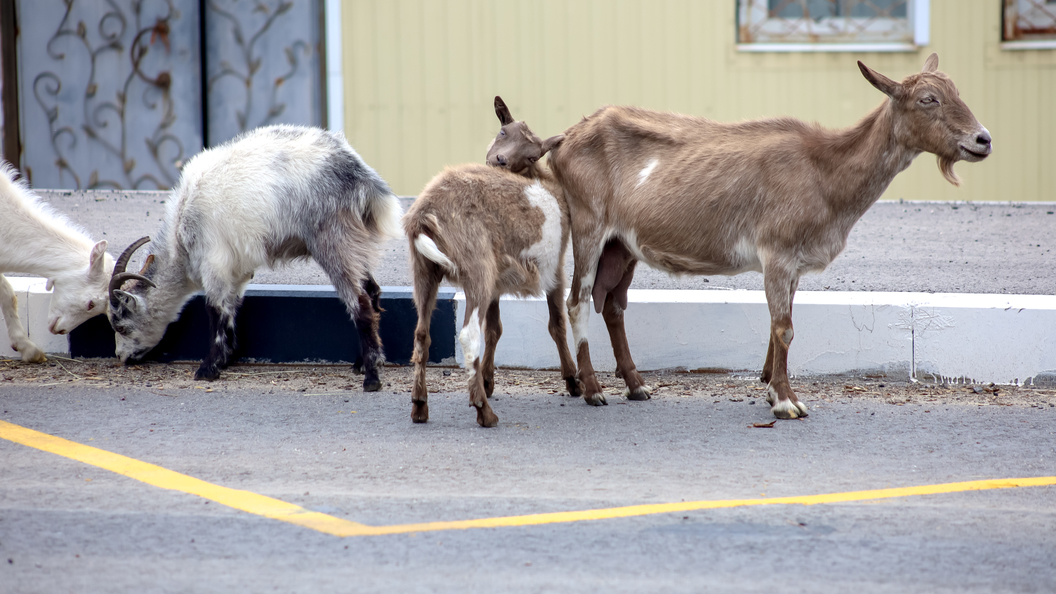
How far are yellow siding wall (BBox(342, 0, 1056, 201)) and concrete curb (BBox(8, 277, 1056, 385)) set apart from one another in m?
5.42

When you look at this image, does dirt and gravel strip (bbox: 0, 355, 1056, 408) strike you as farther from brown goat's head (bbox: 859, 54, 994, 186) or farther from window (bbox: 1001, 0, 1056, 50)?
window (bbox: 1001, 0, 1056, 50)

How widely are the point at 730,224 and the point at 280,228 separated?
8.46ft

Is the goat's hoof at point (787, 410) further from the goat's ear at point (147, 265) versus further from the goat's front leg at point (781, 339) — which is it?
the goat's ear at point (147, 265)

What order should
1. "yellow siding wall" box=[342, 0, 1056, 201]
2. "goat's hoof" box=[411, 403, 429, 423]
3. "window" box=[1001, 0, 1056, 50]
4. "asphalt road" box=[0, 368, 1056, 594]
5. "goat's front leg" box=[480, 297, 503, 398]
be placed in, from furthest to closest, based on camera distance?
"yellow siding wall" box=[342, 0, 1056, 201]
"window" box=[1001, 0, 1056, 50]
"goat's front leg" box=[480, 297, 503, 398]
"goat's hoof" box=[411, 403, 429, 423]
"asphalt road" box=[0, 368, 1056, 594]

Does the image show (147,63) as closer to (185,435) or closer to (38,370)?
(38,370)

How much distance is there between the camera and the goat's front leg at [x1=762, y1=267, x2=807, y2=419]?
5.21 meters

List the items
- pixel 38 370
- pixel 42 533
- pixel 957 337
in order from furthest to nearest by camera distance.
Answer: pixel 38 370 → pixel 957 337 → pixel 42 533

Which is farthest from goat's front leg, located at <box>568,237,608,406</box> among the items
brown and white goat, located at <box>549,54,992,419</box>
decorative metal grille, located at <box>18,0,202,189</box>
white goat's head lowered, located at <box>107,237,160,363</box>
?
decorative metal grille, located at <box>18,0,202,189</box>

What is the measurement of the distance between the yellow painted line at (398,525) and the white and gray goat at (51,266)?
83.8 inches

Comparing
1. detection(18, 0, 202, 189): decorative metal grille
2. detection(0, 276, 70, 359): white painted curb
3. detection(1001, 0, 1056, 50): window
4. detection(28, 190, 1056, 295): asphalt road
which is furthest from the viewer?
detection(18, 0, 202, 189): decorative metal grille

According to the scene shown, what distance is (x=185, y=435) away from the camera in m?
4.99

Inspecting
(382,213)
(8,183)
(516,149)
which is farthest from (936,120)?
(8,183)

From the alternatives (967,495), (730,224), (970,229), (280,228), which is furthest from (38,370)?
(970,229)

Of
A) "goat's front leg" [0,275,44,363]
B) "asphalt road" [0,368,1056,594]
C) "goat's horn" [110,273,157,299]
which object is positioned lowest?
"asphalt road" [0,368,1056,594]
